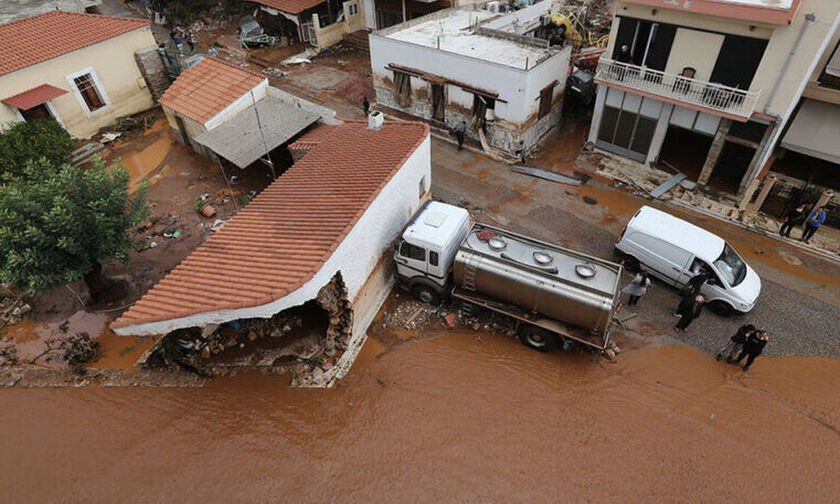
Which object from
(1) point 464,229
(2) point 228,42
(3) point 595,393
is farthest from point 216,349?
(2) point 228,42

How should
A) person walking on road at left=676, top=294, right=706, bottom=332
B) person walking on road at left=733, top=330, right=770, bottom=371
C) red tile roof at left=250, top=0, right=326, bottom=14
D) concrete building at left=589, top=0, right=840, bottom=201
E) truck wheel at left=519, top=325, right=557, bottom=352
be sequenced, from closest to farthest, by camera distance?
1. person walking on road at left=733, top=330, right=770, bottom=371
2. truck wheel at left=519, top=325, right=557, bottom=352
3. person walking on road at left=676, top=294, right=706, bottom=332
4. concrete building at left=589, top=0, right=840, bottom=201
5. red tile roof at left=250, top=0, right=326, bottom=14

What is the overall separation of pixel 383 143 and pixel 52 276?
34.2 ft

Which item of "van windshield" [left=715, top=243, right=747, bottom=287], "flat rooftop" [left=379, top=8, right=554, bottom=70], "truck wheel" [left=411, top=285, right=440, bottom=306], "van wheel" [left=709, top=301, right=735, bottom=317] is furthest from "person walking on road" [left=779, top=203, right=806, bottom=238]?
"truck wheel" [left=411, top=285, right=440, bottom=306]

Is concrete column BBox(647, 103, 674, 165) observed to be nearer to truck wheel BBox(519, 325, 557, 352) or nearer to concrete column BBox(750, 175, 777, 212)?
concrete column BBox(750, 175, 777, 212)

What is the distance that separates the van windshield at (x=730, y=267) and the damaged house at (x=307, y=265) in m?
9.87

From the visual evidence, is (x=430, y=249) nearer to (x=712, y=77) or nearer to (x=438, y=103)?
(x=438, y=103)

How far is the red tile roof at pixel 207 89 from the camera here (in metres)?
18.9

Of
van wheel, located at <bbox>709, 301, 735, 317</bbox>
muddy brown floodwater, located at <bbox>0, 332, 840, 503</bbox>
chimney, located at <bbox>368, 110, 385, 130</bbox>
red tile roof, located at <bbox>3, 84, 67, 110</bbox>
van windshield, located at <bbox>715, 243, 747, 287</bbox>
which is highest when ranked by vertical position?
red tile roof, located at <bbox>3, 84, 67, 110</bbox>

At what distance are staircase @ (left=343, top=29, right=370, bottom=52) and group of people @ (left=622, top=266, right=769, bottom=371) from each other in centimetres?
2510

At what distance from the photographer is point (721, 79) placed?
54.2 feet

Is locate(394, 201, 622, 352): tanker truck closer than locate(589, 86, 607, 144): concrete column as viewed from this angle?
Yes

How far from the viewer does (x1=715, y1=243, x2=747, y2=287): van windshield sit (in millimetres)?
13109

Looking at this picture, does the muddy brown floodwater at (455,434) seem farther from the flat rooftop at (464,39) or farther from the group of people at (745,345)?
the flat rooftop at (464,39)

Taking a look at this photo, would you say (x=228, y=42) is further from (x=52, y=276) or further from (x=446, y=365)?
(x=446, y=365)
